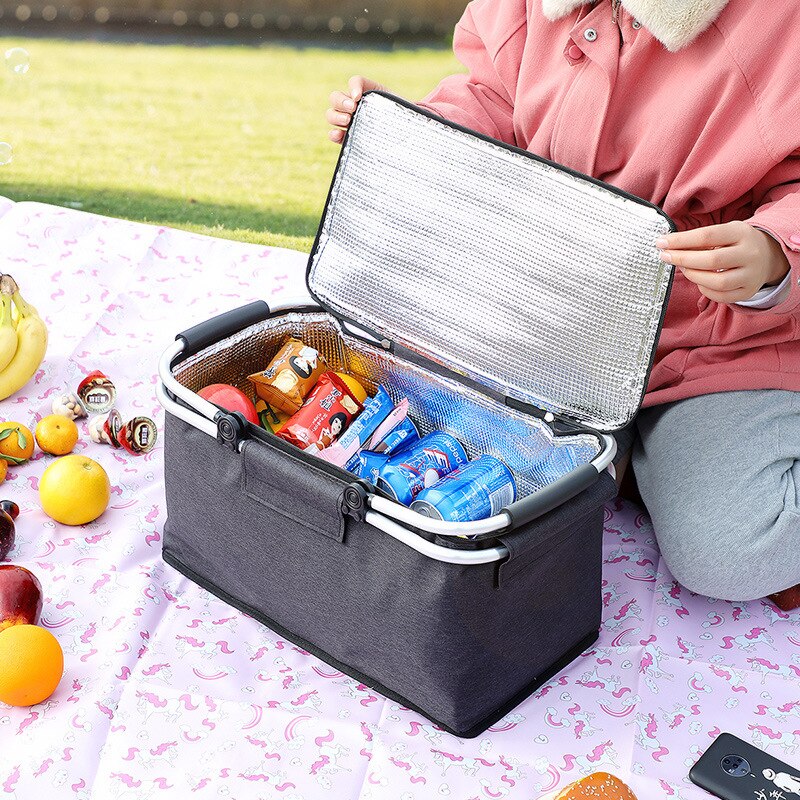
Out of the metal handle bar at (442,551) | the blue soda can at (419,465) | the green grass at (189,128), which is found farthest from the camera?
the green grass at (189,128)

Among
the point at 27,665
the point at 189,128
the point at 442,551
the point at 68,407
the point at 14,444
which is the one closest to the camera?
the point at 442,551

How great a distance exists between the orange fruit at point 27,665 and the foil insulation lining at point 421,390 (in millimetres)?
364

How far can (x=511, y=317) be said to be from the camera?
1365mm

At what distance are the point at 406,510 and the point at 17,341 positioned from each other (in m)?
0.87

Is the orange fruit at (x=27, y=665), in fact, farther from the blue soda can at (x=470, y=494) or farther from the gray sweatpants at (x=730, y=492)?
the gray sweatpants at (x=730, y=492)

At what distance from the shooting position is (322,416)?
1.42 m

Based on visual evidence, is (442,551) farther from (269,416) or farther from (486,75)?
(486,75)

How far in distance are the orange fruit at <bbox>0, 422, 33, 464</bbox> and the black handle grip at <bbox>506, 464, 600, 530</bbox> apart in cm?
81

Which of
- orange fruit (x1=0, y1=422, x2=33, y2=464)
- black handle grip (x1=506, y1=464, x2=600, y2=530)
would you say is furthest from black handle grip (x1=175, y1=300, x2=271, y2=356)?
black handle grip (x1=506, y1=464, x2=600, y2=530)

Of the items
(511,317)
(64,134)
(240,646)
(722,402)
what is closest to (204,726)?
(240,646)

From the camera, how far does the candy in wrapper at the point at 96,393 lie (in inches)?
67.7

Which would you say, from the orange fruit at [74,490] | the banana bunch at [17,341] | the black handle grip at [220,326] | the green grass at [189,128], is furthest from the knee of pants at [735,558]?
the green grass at [189,128]

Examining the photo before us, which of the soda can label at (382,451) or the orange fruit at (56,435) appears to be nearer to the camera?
the soda can label at (382,451)

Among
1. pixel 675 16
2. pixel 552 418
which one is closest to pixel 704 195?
pixel 675 16
